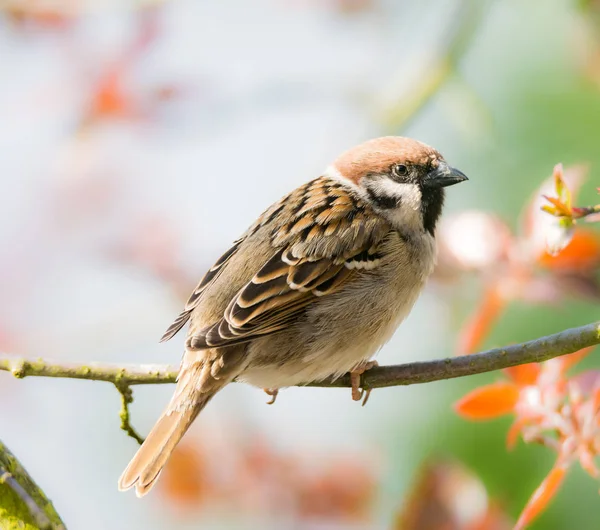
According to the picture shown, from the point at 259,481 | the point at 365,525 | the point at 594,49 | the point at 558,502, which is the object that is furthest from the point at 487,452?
the point at 594,49

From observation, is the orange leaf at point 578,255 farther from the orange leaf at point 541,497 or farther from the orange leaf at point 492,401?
the orange leaf at point 541,497

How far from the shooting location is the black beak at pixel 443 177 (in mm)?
3238

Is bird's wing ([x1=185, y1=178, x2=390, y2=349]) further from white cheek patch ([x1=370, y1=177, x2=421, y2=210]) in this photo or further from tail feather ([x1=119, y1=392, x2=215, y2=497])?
tail feather ([x1=119, y1=392, x2=215, y2=497])

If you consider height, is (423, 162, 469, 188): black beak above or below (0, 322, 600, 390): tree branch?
above

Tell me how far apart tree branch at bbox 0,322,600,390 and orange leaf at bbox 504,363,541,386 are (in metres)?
0.09

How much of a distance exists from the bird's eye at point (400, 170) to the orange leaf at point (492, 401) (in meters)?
1.15

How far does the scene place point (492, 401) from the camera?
2.37 m

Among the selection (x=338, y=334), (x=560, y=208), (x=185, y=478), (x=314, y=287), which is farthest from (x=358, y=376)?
(x=185, y=478)

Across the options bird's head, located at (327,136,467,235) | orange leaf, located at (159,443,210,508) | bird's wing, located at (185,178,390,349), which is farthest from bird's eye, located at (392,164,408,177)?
orange leaf, located at (159,443,210,508)

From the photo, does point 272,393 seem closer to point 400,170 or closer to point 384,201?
point 384,201

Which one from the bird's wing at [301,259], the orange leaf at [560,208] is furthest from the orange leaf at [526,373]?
the bird's wing at [301,259]

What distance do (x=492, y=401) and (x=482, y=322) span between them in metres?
0.40

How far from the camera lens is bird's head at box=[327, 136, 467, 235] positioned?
3.28 metres

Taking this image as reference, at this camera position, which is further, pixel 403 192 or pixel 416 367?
pixel 403 192
